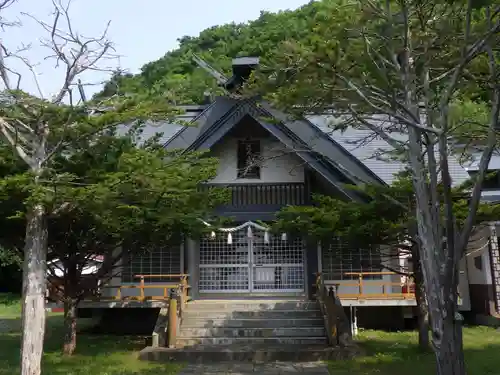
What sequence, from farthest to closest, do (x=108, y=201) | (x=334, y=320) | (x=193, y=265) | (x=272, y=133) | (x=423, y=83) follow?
(x=193, y=265)
(x=272, y=133)
(x=334, y=320)
(x=108, y=201)
(x=423, y=83)

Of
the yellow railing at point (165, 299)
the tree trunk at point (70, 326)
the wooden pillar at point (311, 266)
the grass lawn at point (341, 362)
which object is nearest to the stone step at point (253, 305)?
the yellow railing at point (165, 299)

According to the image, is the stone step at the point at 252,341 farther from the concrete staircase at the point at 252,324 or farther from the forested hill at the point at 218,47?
the forested hill at the point at 218,47

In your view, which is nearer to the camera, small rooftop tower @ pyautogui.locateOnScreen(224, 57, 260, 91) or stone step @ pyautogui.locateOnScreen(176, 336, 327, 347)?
stone step @ pyautogui.locateOnScreen(176, 336, 327, 347)

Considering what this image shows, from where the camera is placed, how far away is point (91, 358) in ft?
36.5

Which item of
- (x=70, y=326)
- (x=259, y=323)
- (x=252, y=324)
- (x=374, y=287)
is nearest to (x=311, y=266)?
(x=374, y=287)

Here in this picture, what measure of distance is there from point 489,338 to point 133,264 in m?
10.3

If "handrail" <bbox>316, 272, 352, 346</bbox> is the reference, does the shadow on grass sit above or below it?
below

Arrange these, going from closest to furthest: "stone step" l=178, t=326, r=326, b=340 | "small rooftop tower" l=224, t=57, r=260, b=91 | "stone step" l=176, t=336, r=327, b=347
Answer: "stone step" l=176, t=336, r=327, b=347 → "stone step" l=178, t=326, r=326, b=340 → "small rooftop tower" l=224, t=57, r=260, b=91

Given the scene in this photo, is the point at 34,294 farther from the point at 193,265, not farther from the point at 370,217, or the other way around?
the point at 193,265

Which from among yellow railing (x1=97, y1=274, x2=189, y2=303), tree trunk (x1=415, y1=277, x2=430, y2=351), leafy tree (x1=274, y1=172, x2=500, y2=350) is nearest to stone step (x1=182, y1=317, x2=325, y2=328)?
yellow railing (x1=97, y1=274, x2=189, y2=303)

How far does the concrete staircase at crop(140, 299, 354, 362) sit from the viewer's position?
10.7 meters

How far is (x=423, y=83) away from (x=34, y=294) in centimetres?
653

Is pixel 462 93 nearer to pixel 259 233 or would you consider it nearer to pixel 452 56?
pixel 452 56

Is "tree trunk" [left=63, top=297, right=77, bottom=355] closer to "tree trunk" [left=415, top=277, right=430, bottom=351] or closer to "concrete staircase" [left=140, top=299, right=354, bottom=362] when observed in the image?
"concrete staircase" [left=140, top=299, right=354, bottom=362]
